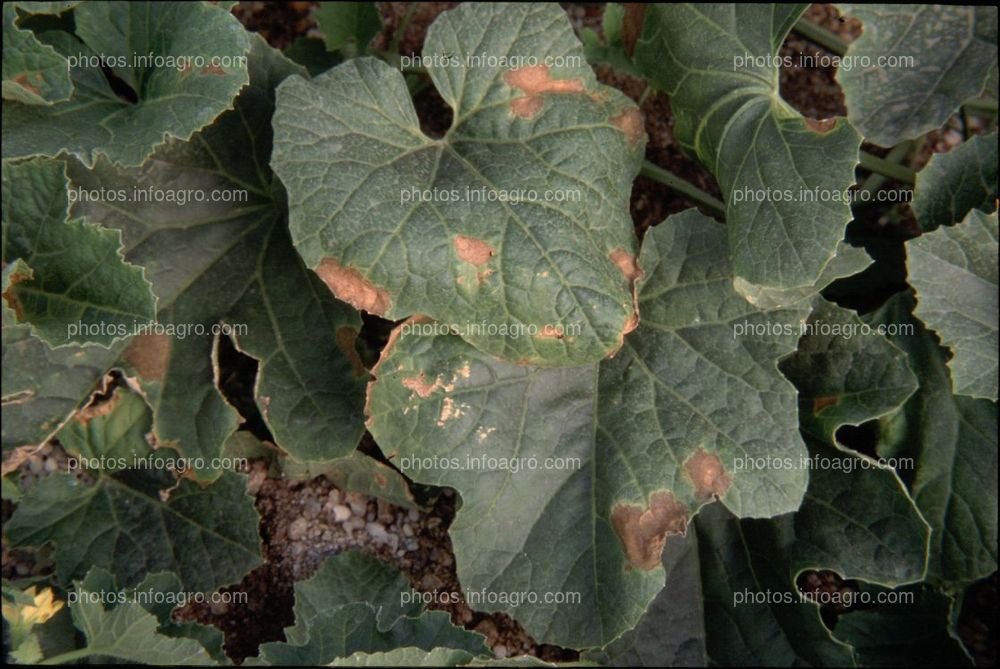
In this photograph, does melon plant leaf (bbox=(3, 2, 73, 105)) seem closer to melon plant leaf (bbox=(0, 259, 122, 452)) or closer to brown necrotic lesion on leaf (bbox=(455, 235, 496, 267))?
melon plant leaf (bbox=(0, 259, 122, 452))

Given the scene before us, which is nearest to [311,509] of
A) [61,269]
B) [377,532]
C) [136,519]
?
[377,532]

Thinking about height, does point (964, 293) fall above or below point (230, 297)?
above

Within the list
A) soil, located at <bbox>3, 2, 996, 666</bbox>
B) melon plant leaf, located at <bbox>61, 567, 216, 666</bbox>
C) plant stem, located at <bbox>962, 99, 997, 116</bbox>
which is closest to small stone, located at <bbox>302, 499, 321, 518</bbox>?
soil, located at <bbox>3, 2, 996, 666</bbox>

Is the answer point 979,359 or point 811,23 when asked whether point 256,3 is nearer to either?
point 811,23

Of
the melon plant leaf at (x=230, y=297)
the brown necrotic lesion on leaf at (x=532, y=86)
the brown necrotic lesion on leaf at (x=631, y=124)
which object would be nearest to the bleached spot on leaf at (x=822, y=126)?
the brown necrotic lesion on leaf at (x=631, y=124)

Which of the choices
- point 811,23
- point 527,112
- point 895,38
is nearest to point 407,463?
point 527,112

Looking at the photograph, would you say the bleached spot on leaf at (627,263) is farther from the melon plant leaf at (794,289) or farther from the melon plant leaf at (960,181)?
the melon plant leaf at (960,181)

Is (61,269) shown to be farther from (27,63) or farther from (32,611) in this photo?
(32,611)

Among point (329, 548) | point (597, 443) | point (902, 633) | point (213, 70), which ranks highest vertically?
point (213, 70)
